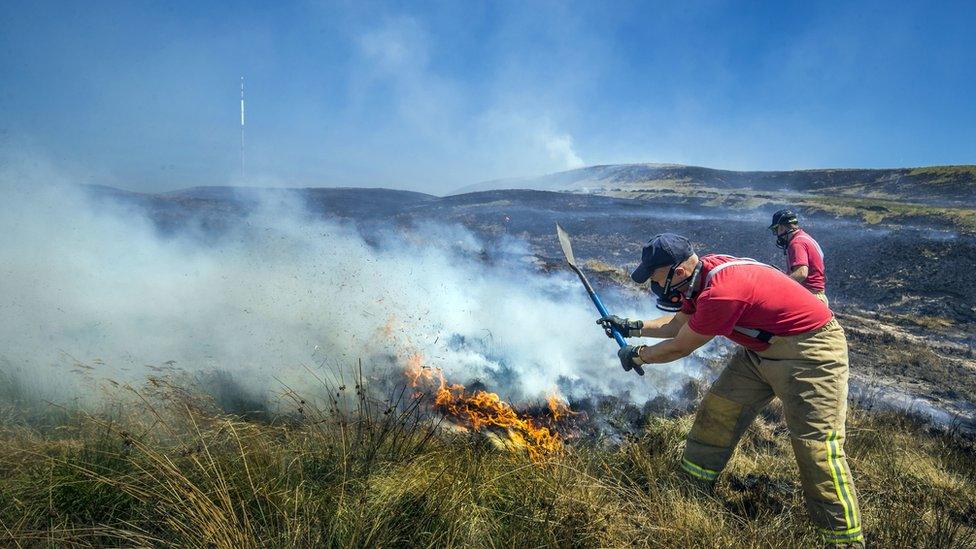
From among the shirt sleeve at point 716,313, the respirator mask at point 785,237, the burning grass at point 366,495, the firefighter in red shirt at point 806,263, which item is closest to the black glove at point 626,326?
the burning grass at point 366,495

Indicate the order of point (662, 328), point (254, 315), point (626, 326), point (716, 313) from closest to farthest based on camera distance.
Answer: point (716, 313), point (662, 328), point (626, 326), point (254, 315)

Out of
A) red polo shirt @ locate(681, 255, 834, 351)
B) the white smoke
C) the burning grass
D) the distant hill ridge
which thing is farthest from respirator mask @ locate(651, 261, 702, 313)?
the distant hill ridge

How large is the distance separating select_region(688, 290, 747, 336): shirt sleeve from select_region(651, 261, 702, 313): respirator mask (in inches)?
10.3

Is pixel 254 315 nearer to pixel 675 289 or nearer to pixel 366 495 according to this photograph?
pixel 366 495

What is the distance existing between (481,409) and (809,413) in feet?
9.76

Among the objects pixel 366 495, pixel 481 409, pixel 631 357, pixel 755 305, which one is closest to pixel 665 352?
pixel 631 357

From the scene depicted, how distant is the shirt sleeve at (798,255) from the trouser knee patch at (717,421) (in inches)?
106

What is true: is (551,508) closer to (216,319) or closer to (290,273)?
(216,319)

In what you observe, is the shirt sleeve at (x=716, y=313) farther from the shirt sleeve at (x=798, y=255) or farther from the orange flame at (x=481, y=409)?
the shirt sleeve at (x=798, y=255)

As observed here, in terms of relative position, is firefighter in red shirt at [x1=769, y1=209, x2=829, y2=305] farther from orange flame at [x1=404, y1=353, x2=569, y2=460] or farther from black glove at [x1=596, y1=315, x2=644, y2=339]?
orange flame at [x1=404, y1=353, x2=569, y2=460]

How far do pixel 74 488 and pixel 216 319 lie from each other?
4.04 metres

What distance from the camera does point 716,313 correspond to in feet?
8.41

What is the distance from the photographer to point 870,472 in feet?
11.2

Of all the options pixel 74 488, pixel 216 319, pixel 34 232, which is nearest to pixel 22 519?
pixel 74 488
